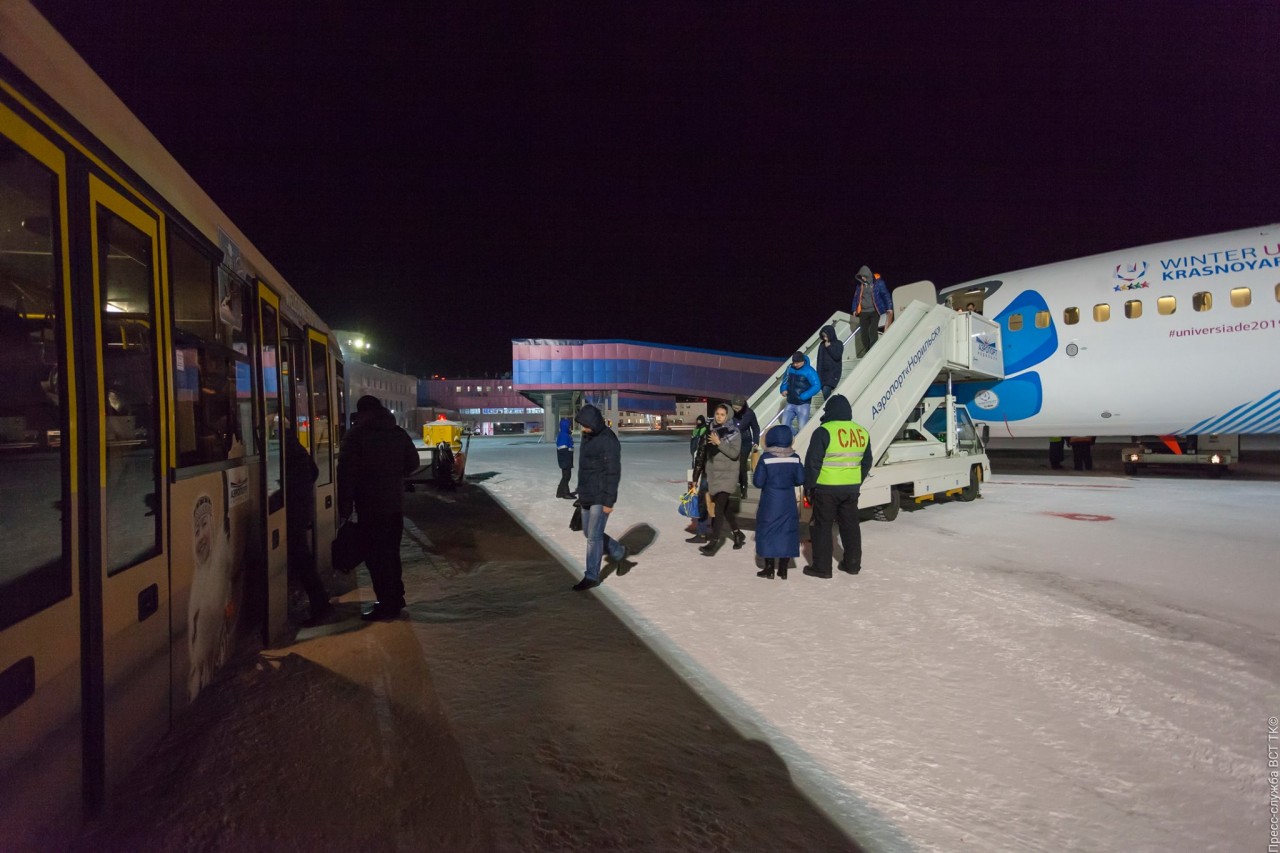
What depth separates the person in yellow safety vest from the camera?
20.2 ft

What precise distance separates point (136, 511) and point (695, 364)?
44939mm

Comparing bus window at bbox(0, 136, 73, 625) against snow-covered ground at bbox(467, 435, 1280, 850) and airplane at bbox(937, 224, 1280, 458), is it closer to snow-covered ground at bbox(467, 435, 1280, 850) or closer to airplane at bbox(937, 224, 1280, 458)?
snow-covered ground at bbox(467, 435, 1280, 850)

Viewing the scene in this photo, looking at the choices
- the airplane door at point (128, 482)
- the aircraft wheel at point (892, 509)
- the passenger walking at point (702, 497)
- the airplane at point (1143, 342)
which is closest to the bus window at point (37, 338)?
the airplane door at point (128, 482)

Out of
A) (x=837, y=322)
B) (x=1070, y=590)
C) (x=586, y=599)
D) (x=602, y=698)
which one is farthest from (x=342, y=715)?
(x=837, y=322)

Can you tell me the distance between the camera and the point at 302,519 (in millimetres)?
5074

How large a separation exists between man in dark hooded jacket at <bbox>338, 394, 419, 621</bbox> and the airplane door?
210 centimetres

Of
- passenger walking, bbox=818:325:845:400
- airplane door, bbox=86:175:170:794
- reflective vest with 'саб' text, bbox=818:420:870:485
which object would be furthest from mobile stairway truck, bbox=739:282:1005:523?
airplane door, bbox=86:175:170:794

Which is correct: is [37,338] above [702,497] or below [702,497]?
above

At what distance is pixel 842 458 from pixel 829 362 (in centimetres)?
367

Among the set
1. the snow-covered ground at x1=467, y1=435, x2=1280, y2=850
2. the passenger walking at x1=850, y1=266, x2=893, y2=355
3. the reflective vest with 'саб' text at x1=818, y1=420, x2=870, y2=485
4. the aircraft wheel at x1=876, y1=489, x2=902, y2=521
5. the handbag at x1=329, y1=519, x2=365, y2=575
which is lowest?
the snow-covered ground at x1=467, y1=435, x2=1280, y2=850

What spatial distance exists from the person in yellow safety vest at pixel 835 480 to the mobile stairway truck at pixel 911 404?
1.41 metres

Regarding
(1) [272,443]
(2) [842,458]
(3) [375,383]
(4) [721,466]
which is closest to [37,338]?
(1) [272,443]

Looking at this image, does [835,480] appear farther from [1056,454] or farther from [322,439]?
[1056,454]

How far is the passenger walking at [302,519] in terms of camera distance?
4.95m
